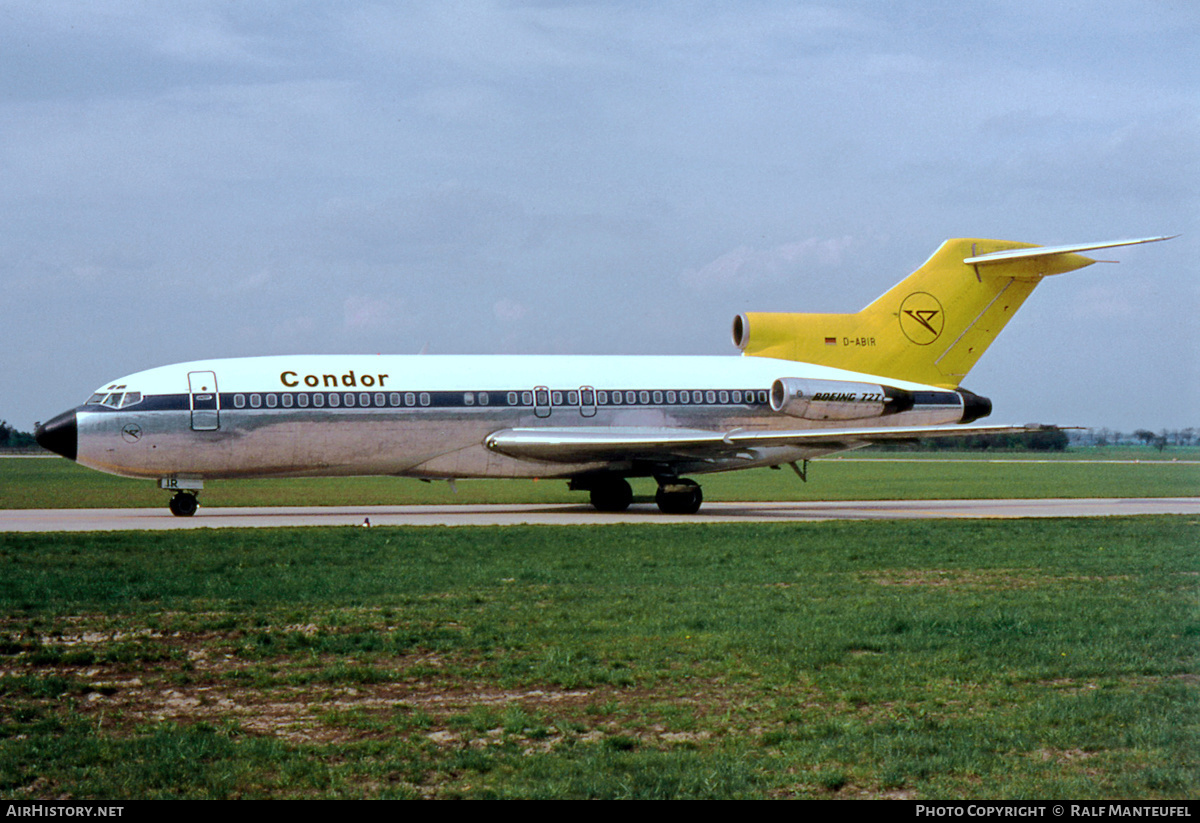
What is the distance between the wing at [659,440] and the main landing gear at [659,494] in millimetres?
762

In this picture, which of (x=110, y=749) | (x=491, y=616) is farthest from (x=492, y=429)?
(x=110, y=749)

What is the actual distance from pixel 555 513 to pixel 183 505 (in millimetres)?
7937

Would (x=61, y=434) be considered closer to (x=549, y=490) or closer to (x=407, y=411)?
(x=407, y=411)

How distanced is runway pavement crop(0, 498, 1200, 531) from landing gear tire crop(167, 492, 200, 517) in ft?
0.57

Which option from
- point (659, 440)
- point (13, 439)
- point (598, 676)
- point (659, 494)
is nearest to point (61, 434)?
point (659, 440)

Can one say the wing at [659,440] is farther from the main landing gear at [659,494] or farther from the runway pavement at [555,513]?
the runway pavement at [555,513]

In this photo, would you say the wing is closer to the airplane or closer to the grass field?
the airplane

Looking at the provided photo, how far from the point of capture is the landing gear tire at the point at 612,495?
27828mm

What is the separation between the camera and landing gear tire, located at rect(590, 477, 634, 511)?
2783cm

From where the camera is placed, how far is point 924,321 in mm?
30188

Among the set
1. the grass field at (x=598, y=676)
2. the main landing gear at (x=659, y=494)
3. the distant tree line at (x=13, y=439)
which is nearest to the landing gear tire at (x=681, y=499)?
the main landing gear at (x=659, y=494)

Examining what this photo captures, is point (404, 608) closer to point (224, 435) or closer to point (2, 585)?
point (2, 585)
